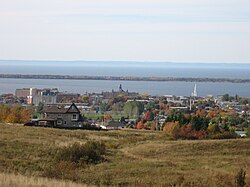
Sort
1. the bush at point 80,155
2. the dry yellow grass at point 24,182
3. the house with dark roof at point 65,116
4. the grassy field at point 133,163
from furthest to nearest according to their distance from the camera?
1. the house with dark roof at point 65,116
2. the bush at point 80,155
3. the grassy field at point 133,163
4. the dry yellow grass at point 24,182

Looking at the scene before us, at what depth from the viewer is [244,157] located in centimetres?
2897

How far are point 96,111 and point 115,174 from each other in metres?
93.1

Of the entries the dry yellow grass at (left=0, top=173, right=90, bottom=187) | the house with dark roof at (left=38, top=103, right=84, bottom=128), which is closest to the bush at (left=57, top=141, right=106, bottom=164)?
the dry yellow grass at (left=0, top=173, right=90, bottom=187)

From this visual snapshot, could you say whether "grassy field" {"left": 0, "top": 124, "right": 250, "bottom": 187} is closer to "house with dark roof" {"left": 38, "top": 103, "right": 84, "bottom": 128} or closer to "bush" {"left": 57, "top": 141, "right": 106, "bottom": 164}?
"bush" {"left": 57, "top": 141, "right": 106, "bottom": 164}

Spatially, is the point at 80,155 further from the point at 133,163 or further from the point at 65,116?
the point at 65,116

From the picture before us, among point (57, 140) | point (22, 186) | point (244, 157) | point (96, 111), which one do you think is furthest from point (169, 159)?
point (96, 111)

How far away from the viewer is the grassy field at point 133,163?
62.3 feet

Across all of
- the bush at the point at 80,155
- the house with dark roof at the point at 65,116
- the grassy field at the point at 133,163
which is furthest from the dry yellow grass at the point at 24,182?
the house with dark roof at the point at 65,116

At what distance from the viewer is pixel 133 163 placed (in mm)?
24188

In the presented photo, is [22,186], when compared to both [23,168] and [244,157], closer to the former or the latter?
[23,168]

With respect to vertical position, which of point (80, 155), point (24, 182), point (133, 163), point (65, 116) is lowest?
point (65, 116)

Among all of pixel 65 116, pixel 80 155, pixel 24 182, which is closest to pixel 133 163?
pixel 80 155

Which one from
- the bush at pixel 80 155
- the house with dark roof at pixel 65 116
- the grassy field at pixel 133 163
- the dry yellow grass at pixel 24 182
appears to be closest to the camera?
the dry yellow grass at pixel 24 182

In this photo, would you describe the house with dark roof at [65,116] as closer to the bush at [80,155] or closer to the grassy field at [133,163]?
the grassy field at [133,163]
